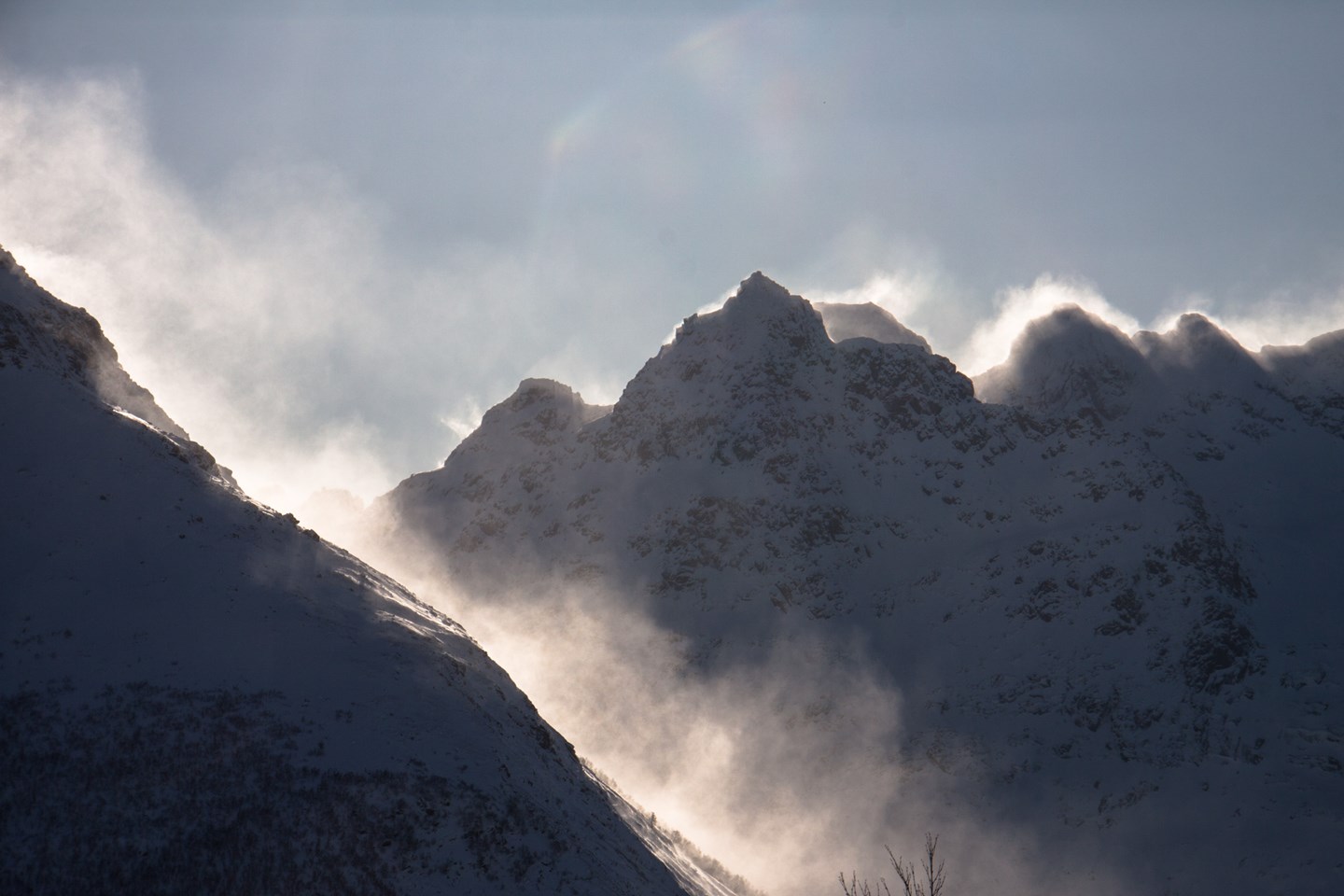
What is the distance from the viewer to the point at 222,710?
1030 inches

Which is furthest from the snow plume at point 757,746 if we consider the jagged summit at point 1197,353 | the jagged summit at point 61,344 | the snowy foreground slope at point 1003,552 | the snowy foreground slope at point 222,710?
the jagged summit at point 1197,353

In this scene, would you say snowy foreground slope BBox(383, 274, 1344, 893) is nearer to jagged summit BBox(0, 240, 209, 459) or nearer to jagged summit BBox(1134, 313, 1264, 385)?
jagged summit BBox(1134, 313, 1264, 385)

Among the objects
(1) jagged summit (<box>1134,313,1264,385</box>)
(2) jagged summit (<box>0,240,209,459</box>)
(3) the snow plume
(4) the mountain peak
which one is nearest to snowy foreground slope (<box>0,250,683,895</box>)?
(2) jagged summit (<box>0,240,209,459</box>)

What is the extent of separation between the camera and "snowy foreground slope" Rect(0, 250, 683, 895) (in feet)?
73.8

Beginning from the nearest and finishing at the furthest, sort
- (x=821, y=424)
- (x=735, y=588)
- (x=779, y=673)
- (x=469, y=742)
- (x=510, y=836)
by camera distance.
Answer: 1. (x=510, y=836)
2. (x=469, y=742)
3. (x=779, y=673)
4. (x=735, y=588)
5. (x=821, y=424)

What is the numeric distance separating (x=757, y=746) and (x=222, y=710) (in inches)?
3631

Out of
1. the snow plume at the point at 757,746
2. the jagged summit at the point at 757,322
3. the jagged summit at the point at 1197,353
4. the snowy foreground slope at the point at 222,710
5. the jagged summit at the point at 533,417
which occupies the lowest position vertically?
the snowy foreground slope at the point at 222,710

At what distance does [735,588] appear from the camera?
132 m

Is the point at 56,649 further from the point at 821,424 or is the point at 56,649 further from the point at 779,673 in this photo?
the point at 821,424

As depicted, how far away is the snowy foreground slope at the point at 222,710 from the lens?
73.8 feet

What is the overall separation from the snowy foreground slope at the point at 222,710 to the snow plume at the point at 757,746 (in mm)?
61940

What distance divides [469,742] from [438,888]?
543 cm

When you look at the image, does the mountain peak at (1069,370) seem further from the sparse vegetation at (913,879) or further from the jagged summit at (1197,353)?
the sparse vegetation at (913,879)

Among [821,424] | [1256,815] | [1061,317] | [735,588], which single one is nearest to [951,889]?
[1256,815]
